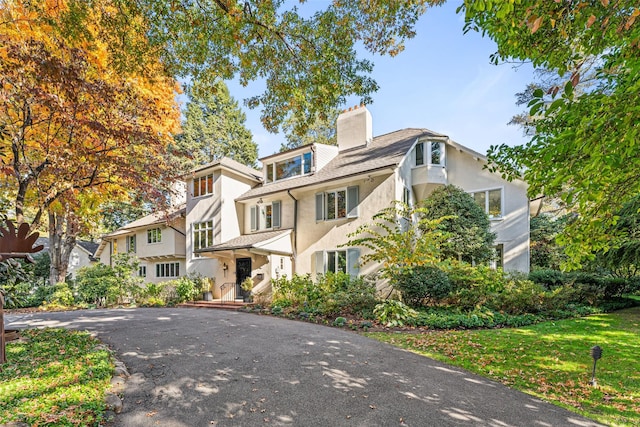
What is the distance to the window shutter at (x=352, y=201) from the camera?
15.4 meters

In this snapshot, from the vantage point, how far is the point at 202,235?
20.2 meters

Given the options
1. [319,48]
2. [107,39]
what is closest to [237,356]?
[319,48]

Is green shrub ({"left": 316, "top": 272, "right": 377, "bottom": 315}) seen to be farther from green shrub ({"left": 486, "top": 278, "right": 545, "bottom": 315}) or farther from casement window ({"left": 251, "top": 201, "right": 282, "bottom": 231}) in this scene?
casement window ({"left": 251, "top": 201, "right": 282, "bottom": 231})

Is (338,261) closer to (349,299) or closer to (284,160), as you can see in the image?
(349,299)

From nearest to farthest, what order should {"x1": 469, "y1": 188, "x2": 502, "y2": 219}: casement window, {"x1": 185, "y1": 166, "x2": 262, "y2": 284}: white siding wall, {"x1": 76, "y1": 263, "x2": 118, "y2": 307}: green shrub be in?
{"x1": 469, "y1": 188, "x2": 502, "y2": 219}: casement window → {"x1": 76, "y1": 263, "x2": 118, "y2": 307}: green shrub → {"x1": 185, "y1": 166, "x2": 262, "y2": 284}: white siding wall

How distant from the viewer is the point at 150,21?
705cm

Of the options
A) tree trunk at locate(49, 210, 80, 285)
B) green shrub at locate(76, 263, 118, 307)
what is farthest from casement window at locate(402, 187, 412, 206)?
tree trunk at locate(49, 210, 80, 285)

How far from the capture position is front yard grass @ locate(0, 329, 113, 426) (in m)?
3.71

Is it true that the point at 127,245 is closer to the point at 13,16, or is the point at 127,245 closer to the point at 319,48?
the point at 13,16

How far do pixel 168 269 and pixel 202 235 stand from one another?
5436 millimetres

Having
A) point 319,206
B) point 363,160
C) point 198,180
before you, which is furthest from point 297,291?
point 198,180

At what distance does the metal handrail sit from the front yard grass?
10.9 metres

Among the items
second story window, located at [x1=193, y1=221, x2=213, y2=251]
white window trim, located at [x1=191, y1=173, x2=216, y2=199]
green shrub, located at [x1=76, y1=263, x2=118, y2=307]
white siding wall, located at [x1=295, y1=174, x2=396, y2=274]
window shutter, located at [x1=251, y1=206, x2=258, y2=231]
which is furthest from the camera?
white window trim, located at [x1=191, y1=173, x2=216, y2=199]

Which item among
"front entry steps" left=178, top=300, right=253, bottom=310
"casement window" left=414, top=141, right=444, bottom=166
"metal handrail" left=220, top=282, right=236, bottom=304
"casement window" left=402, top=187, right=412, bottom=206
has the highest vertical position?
"casement window" left=414, top=141, right=444, bottom=166
